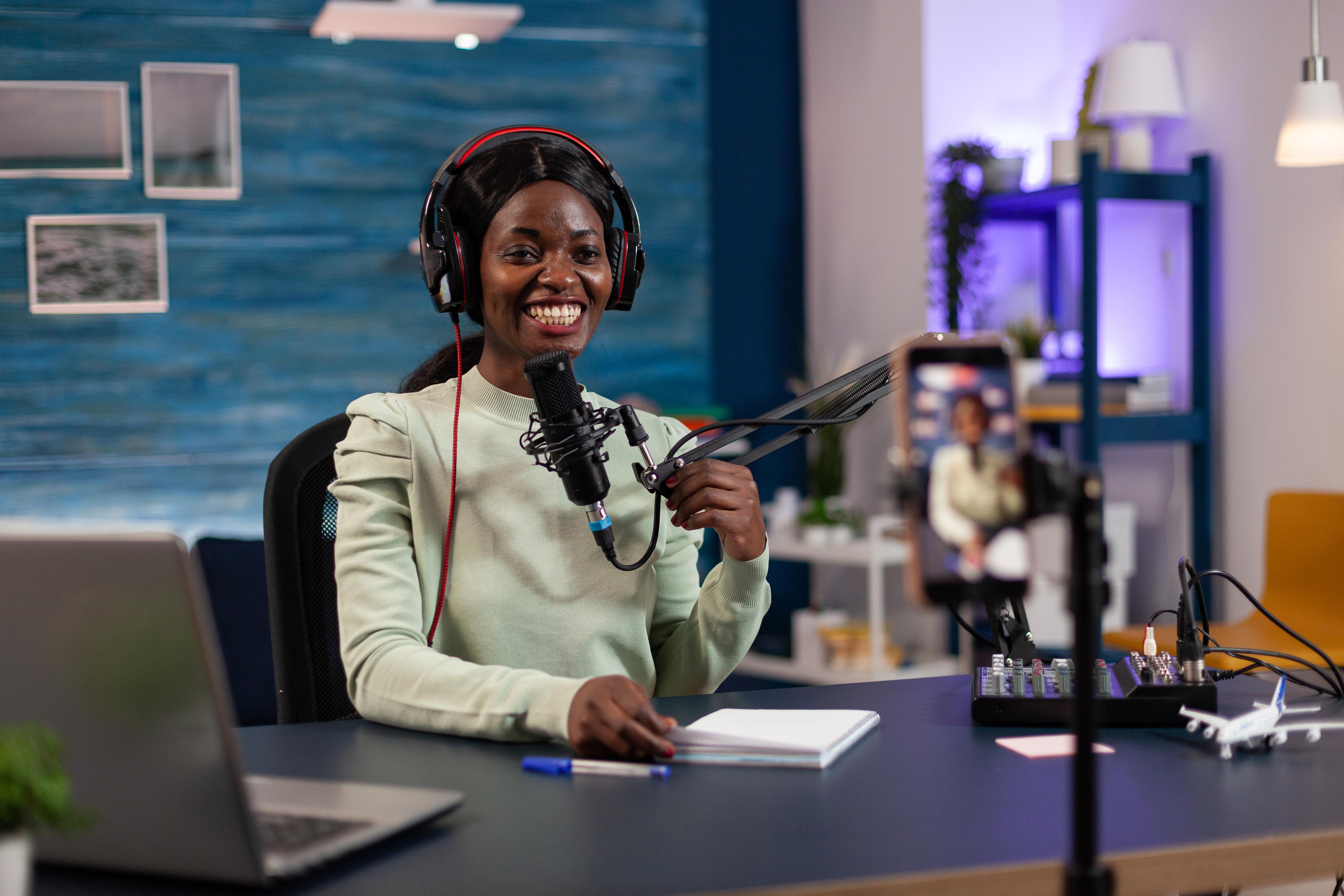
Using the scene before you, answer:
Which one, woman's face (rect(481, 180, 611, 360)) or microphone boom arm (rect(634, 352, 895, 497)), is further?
woman's face (rect(481, 180, 611, 360))

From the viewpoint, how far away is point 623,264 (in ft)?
5.03

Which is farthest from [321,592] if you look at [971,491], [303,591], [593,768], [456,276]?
[971,491]

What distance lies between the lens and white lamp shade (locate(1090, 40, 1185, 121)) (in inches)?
133

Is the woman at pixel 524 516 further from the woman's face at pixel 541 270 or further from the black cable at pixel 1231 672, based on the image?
the black cable at pixel 1231 672

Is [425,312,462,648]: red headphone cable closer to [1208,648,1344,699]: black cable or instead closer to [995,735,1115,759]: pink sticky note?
[995,735,1115,759]: pink sticky note

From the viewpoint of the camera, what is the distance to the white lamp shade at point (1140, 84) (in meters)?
3.37

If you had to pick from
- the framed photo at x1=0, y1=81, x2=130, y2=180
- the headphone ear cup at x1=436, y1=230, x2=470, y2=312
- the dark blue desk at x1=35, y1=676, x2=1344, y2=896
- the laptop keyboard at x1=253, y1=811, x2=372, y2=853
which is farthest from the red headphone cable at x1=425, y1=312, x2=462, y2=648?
the framed photo at x1=0, y1=81, x2=130, y2=180

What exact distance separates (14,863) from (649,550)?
28.8 inches

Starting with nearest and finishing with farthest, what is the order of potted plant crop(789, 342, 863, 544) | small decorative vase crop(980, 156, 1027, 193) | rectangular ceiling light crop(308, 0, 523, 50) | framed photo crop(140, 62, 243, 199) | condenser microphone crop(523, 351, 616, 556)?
condenser microphone crop(523, 351, 616, 556) < rectangular ceiling light crop(308, 0, 523, 50) < small decorative vase crop(980, 156, 1027, 193) < framed photo crop(140, 62, 243, 199) < potted plant crop(789, 342, 863, 544)

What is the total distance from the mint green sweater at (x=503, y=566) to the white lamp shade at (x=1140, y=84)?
2.48m

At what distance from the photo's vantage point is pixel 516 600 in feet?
4.37

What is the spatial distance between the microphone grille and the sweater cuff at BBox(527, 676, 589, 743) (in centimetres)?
28

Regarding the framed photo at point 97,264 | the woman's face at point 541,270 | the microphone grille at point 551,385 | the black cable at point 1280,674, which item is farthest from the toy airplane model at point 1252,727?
the framed photo at point 97,264

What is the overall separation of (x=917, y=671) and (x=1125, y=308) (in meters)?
1.32
